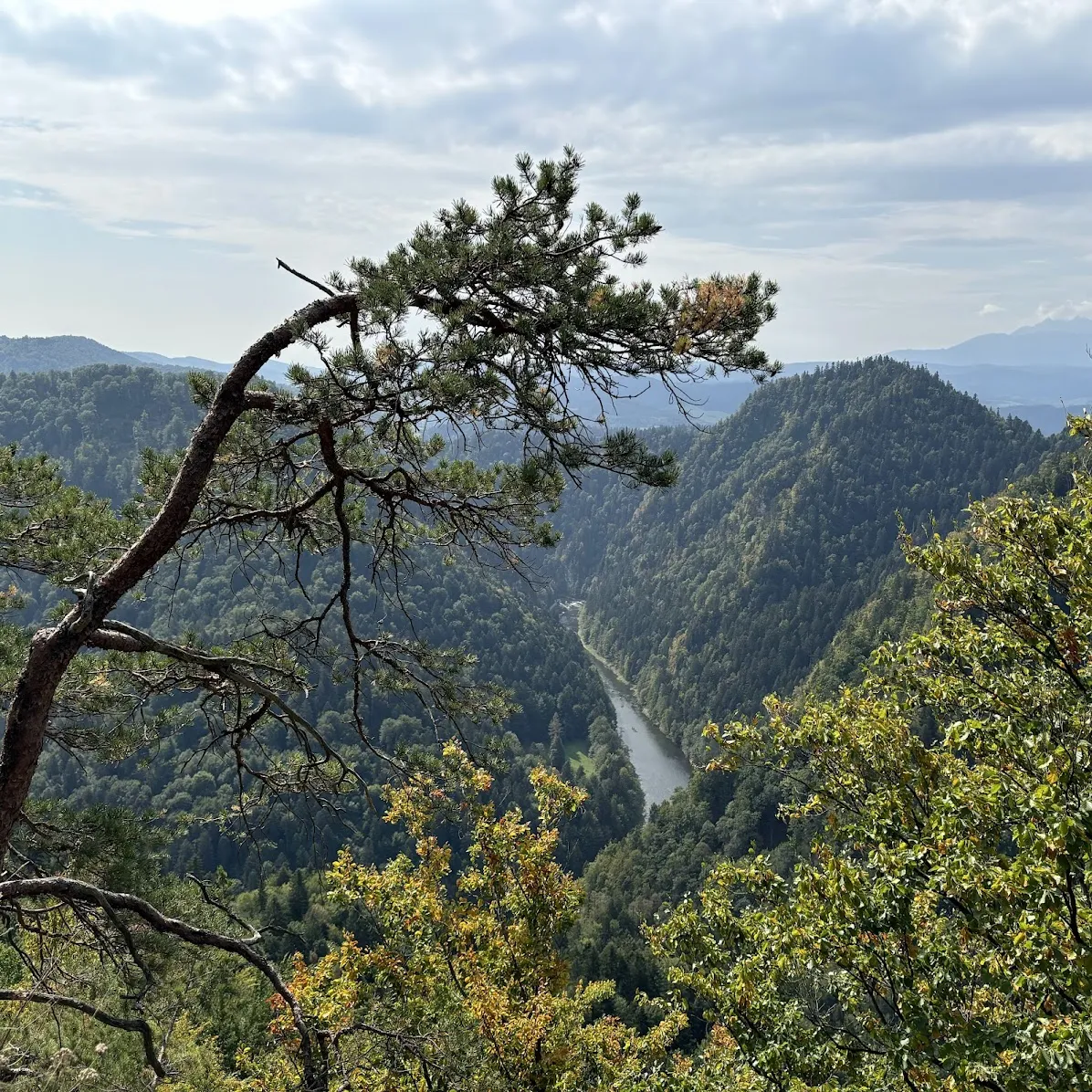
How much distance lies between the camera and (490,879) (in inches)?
377

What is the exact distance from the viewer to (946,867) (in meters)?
4.88

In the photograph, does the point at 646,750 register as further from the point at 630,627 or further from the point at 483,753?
the point at 483,753

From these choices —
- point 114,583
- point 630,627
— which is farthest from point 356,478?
point 630,627

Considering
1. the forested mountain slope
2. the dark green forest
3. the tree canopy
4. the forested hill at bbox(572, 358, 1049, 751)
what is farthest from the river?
the tree canopy

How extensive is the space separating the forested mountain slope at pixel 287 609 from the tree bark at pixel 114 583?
25221mm

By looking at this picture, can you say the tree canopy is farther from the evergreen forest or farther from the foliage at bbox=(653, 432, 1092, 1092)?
the foliage at bbox=(653, 432, 1092, 1092)

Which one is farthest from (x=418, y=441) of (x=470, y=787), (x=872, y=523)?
(x=872, y=523)

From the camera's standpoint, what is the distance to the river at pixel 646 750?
92375 mm

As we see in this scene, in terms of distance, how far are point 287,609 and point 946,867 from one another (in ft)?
325

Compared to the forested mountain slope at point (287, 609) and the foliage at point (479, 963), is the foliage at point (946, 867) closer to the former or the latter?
the foliage at point (479, 963)

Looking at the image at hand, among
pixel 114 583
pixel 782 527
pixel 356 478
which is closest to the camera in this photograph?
pixel 114 583

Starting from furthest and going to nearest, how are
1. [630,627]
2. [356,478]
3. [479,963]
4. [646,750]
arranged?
[630,627] → [646,750] → [479,963] → [356,478]

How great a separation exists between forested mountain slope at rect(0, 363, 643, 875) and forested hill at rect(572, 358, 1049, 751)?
15506mm

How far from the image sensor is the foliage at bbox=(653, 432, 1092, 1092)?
4406 mm
